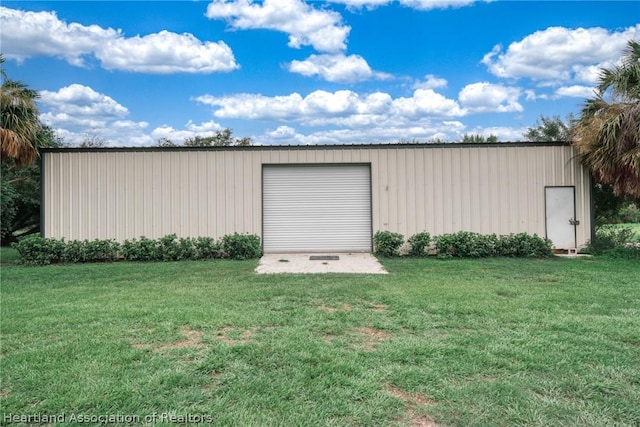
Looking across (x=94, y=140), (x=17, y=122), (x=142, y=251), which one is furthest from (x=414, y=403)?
(x=94, y=140)

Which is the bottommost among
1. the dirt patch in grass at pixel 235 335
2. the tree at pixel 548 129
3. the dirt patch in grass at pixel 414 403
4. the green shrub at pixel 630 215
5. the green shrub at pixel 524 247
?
the dirt patch in grass at pixel 414 403

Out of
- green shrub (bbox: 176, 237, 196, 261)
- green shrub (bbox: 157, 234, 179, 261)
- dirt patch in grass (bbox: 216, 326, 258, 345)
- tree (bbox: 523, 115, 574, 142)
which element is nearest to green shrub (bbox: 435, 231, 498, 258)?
green shrub (bbox: 176, 237, 196, 261)

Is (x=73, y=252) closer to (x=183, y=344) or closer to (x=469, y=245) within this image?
(x=183, y=344)

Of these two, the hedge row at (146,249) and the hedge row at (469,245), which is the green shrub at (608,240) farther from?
the hedge row at (146,249)

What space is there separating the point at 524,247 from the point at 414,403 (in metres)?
8.57

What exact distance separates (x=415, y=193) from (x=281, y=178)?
3.62 m

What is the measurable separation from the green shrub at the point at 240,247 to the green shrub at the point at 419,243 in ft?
12.8

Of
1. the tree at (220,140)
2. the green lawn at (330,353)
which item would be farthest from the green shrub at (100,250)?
the tree at (220,140)

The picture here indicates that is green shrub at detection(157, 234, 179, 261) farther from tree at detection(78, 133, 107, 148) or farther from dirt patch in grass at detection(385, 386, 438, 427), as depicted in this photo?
tree at detection(78, 133, 107, 148)

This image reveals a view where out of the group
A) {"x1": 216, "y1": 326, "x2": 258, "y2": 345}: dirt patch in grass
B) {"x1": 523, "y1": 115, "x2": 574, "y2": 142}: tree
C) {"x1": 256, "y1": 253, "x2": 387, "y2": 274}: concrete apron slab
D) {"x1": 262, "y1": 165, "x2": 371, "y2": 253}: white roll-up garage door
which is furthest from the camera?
{"x1": 523, "y1": 115, "x2": 574, "y2": 142}: tree

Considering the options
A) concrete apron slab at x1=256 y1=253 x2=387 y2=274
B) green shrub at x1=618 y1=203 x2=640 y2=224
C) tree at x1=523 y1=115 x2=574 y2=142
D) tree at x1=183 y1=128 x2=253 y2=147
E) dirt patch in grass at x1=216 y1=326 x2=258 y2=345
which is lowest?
dirt patch in grass at x1=216 y1=326 x2=258 y2=345

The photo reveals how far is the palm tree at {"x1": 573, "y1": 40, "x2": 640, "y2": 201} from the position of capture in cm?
894

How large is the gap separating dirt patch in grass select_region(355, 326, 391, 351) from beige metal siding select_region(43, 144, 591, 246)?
6.80 meters

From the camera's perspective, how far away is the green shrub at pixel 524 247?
9898mm
